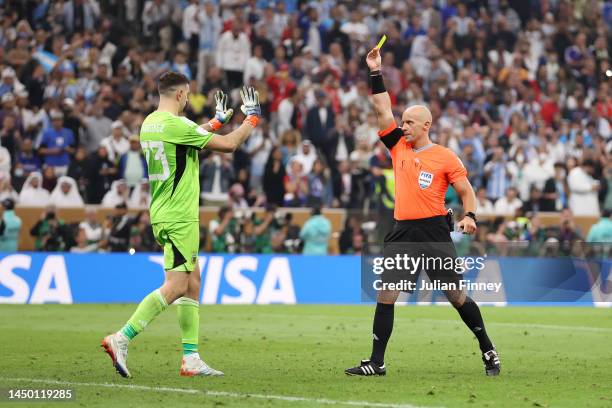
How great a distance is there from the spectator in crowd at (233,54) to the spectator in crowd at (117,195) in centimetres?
505

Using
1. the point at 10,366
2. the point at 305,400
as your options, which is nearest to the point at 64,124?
the point at 10,366

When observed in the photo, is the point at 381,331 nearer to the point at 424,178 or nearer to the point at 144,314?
the point at 424,178

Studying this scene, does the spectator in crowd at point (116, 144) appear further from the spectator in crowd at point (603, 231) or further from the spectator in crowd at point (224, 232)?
the spectator in crowd at point (603, 231)

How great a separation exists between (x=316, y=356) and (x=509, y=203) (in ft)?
47.7

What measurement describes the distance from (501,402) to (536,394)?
678 mm

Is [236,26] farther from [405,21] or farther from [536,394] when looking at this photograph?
[536,394]

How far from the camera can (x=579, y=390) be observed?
1012cm

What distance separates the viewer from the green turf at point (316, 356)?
31.5ft

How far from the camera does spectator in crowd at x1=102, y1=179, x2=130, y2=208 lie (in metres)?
24.0

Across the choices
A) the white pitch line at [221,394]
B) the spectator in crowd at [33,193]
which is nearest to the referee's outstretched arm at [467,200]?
the white pitch line at [221,394]

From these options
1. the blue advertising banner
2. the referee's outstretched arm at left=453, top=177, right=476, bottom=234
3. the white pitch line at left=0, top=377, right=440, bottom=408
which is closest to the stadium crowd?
the blue advertising banner

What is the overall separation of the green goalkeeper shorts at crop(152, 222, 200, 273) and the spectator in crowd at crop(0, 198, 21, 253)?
12.1m

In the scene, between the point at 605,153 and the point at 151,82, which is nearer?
the point at 151,82

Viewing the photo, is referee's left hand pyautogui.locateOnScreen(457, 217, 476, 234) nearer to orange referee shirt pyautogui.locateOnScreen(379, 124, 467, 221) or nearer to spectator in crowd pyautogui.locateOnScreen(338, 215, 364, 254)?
orange referee shirt pyautogui.locateOnScreen(379, 124, 467, 221)
